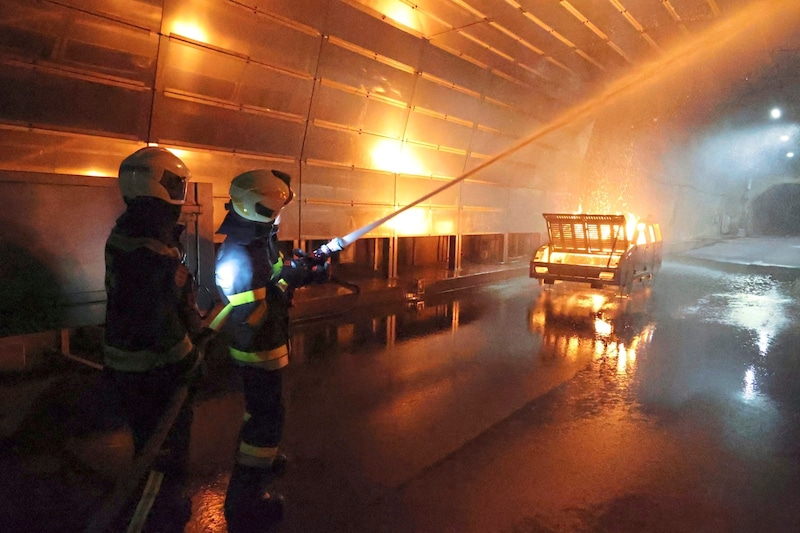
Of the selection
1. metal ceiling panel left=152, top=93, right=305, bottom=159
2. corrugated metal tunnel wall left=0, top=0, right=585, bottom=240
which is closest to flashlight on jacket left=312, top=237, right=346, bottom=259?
corrugated metal tunnel wall left=0, top=0, right=585, bottom=240

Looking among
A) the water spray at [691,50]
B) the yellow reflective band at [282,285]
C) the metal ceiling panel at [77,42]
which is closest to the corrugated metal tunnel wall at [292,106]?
the metal ceiling panel at [77,42]

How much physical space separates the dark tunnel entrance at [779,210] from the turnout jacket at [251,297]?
167 ft

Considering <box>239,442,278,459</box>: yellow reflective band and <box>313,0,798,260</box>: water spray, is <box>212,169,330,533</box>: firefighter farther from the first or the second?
<box>313,0,798,260</box>: water spray

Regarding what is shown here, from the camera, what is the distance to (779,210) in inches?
1775

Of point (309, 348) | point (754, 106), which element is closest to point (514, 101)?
point (309, 348)

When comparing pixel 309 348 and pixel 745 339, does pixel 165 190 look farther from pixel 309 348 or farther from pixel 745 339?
pixel 745 339

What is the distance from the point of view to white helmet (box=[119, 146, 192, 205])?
271 centimetres

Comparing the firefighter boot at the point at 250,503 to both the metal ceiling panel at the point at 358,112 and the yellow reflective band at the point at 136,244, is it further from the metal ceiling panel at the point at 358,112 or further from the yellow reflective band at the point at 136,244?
the metal ceiling panel at the point at 358,112

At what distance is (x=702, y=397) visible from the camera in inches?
209

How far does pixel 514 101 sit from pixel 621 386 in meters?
10.4

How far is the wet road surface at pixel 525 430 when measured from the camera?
319 cm

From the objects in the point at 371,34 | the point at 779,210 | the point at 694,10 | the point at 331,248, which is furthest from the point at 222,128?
the point at 779,210

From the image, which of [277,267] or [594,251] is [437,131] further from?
[277,267]

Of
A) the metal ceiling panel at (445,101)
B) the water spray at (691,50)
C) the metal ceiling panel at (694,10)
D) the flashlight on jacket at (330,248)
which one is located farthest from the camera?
the metal ceiling panel at (445,101)
